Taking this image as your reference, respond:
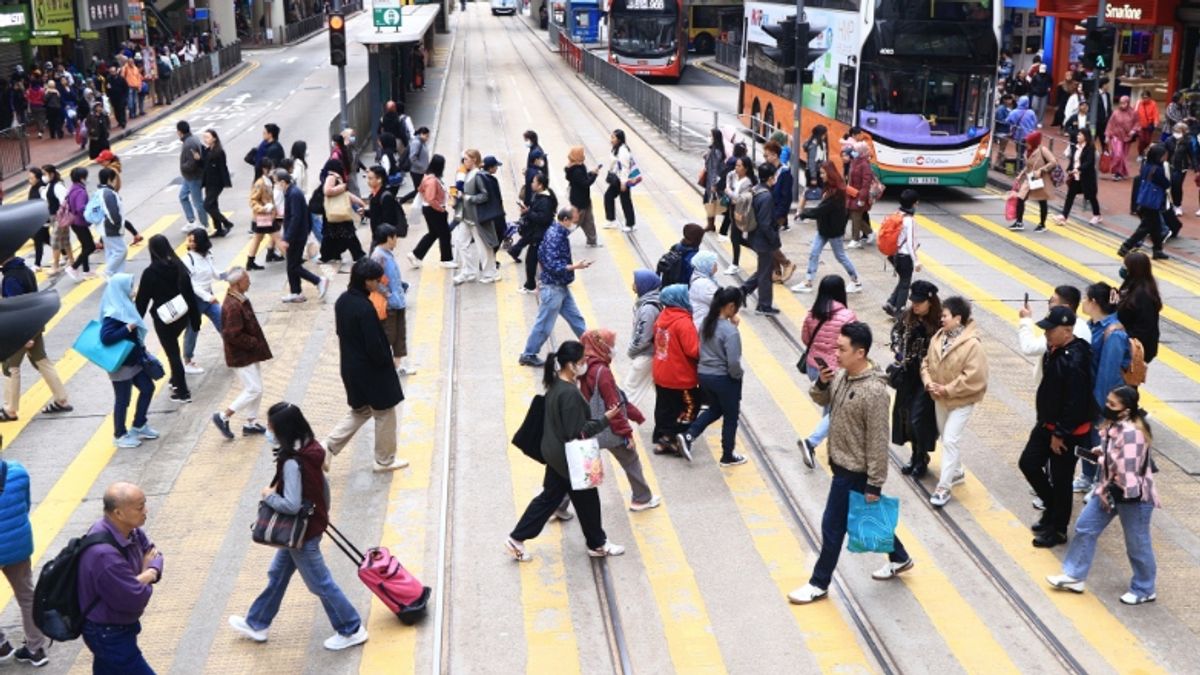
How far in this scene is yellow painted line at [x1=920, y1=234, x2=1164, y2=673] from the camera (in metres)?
7.86

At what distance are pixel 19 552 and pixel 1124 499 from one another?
6.64 m

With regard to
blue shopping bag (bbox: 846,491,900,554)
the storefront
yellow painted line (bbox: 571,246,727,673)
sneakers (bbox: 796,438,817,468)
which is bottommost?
yellow painted line (bbox: 571,246,727,673)

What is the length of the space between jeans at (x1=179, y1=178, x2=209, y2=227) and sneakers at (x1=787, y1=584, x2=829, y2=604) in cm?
1401

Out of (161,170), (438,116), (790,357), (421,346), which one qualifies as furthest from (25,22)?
(790,357)

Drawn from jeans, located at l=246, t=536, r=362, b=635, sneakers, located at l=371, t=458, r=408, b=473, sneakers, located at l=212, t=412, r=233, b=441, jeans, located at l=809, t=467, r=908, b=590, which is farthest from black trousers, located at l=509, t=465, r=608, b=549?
sneakers, located at l=212, t=412, r=233, b=441

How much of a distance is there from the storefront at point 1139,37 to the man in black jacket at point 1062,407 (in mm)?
21858

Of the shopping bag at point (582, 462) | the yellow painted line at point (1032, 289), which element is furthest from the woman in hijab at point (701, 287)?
the yellow painted line at point (1032, 289)

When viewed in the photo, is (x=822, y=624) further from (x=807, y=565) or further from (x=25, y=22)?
(x=25, y=22)

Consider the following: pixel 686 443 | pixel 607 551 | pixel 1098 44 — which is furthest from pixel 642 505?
pixel 1098 44

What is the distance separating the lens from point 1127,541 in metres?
8.38

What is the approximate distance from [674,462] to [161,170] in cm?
2058

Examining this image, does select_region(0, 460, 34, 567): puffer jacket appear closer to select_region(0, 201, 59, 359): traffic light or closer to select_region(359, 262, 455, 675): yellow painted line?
select_region(359, 262, 455, 675): yellow painted line

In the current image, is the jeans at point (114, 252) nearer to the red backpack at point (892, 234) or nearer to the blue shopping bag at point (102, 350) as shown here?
the blue shopping bag at point (102, 350)

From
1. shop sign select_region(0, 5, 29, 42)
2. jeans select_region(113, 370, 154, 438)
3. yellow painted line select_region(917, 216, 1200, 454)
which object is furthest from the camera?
shop sign select_region(0, 5, 29, 42)
